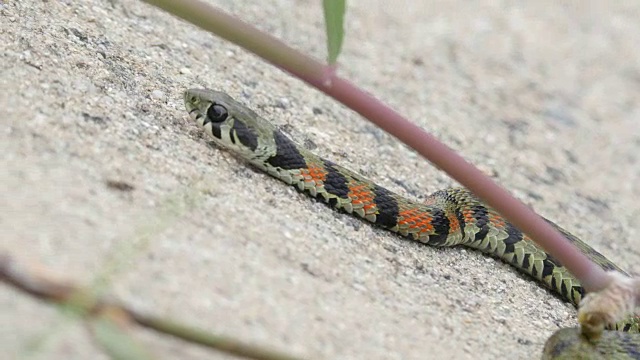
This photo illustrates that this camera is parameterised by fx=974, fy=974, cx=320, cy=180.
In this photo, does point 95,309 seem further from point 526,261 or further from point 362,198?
point 526,261

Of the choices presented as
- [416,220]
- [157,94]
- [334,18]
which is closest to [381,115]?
→ [334,18]

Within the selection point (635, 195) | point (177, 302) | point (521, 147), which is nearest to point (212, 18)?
point (177, 302)

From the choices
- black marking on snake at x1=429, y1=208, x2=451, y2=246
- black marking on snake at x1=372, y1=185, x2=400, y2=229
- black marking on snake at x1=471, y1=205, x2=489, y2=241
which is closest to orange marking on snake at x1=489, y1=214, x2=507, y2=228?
black marking on snake at x1=471, y1=205, x2=489, y2=241

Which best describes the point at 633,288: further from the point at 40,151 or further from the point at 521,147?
the point at 521,147

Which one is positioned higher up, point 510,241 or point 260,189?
point 510,241

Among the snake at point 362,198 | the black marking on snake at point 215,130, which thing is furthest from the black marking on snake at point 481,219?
the black marking on snake at point 215,130

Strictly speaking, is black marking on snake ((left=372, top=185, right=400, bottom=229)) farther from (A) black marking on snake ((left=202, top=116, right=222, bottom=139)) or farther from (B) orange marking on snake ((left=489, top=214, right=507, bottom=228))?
(A) black marking on snake ((left=202, top=116, right=222, bottom=139))
